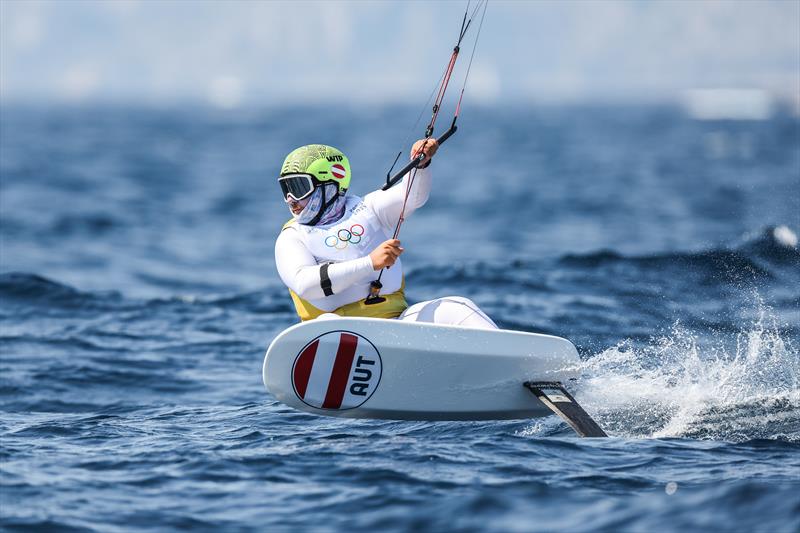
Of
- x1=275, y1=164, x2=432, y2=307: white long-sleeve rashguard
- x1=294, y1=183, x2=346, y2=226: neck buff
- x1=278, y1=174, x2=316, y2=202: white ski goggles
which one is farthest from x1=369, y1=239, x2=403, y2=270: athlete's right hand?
x1=278, y1=174, x2=316, y2=202: white ski goggles

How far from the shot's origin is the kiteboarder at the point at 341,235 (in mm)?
7637

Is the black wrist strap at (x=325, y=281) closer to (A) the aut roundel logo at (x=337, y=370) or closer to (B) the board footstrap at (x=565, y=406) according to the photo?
(A) the aut roundel logo at (x=337, y=370)

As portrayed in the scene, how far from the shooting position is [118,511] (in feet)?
19.4

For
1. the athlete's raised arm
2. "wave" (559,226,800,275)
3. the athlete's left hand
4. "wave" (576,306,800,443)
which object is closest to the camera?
"wave" (576,306,800,443)

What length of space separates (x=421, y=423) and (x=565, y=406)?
111 cm

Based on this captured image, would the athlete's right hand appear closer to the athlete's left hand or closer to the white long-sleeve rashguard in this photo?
the white long-sleeve rashguard

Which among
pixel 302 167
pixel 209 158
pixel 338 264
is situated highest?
pixel 209 158

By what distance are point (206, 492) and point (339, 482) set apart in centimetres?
76

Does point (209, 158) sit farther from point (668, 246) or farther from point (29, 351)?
point (29, 351)

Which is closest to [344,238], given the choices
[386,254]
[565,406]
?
[386,254]

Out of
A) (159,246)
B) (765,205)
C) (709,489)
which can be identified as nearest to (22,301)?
(159,246)

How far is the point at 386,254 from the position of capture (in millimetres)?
7234

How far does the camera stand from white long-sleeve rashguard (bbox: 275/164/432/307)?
736 cm

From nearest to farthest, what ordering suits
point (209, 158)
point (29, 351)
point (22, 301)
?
point (29, 351) < point (22, 301) < point (209, 158)
